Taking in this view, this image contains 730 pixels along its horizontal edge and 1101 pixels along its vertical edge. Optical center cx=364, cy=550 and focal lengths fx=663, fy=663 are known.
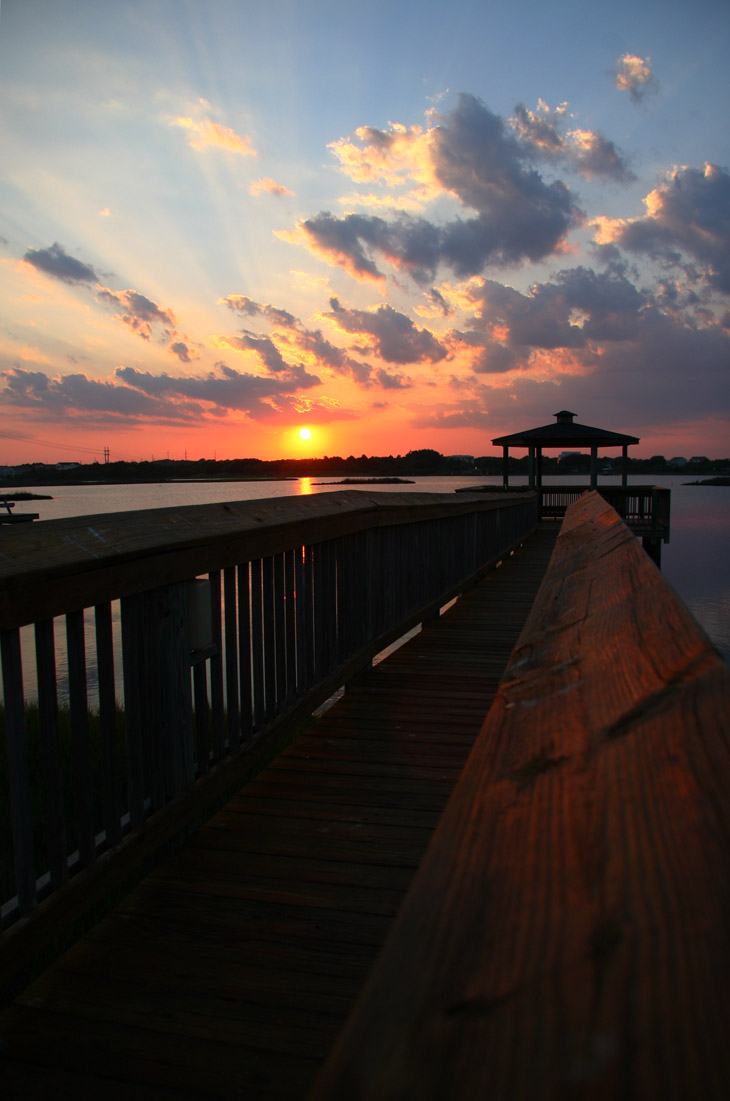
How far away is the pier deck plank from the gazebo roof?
2225cm

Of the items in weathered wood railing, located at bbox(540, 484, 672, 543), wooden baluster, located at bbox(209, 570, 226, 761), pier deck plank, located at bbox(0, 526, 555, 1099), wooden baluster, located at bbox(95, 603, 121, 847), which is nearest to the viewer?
pier deck plank, located at bbox(0, 526, 555, 1099)

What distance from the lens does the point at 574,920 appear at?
0.49m

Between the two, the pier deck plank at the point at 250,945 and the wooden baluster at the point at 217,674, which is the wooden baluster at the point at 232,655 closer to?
the wooden baluster at the point at 217,674

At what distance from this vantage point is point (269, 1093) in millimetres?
1522

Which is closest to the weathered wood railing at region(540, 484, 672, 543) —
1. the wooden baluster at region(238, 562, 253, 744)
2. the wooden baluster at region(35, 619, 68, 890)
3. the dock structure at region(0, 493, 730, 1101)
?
the dock structure at region(0, 493, 730, 1101)

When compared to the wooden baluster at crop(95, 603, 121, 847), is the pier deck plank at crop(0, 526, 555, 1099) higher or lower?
lower

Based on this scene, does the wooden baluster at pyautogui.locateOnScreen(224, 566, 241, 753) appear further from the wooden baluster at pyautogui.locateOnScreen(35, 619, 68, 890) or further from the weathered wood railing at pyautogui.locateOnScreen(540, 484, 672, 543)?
the weathered wood railing at pyautogui.locateOnScreen(540, 484, 672, 543)

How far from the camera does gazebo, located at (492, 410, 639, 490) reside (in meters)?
24.2

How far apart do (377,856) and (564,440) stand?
77.7ft

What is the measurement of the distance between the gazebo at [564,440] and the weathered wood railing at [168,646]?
2067 cm

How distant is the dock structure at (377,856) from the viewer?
1.34 feet

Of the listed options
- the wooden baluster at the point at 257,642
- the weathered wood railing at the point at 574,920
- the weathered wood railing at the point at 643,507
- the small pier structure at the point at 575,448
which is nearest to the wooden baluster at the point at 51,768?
the wooden baluster at the point at 257,642

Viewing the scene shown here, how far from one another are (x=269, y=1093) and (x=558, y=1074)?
154 centimetres

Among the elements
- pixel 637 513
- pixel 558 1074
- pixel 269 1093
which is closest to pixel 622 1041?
pixel 558 1074
